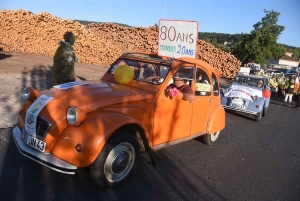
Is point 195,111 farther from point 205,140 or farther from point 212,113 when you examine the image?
point 205,140

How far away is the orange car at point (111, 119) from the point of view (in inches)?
125

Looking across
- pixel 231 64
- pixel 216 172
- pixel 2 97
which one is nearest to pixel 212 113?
pixel 216 172

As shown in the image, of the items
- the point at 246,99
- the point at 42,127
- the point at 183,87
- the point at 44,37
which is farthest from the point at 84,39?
the point at 42,127

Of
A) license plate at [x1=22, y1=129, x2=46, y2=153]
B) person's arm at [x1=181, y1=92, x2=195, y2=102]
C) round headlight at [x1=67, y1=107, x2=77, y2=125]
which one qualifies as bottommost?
license plate at [x1=22, y1=129, x2=46, y2=153]

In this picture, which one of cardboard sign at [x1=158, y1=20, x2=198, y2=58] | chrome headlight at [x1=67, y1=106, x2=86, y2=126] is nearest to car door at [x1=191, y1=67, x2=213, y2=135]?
cardboard sign at [x1=158, y1=20, x2=198, y2=58]

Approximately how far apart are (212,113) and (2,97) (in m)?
5.60

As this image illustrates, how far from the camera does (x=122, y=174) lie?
367 cm

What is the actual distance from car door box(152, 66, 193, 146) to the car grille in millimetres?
1550

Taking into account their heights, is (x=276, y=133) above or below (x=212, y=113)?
below

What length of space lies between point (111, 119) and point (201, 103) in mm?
2346

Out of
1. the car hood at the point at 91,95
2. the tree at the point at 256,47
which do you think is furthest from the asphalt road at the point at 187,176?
the tree at the point at 256,47

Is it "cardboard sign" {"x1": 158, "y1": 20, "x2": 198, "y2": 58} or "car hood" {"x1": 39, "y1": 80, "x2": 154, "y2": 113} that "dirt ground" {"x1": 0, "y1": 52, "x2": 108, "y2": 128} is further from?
"cardboard sign" {"x1": 158, "y1": 20, "x2": 198, "y2": 58}

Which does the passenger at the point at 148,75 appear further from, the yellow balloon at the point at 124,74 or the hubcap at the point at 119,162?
the hubcap at the point at 119,162

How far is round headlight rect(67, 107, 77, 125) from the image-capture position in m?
3.19
